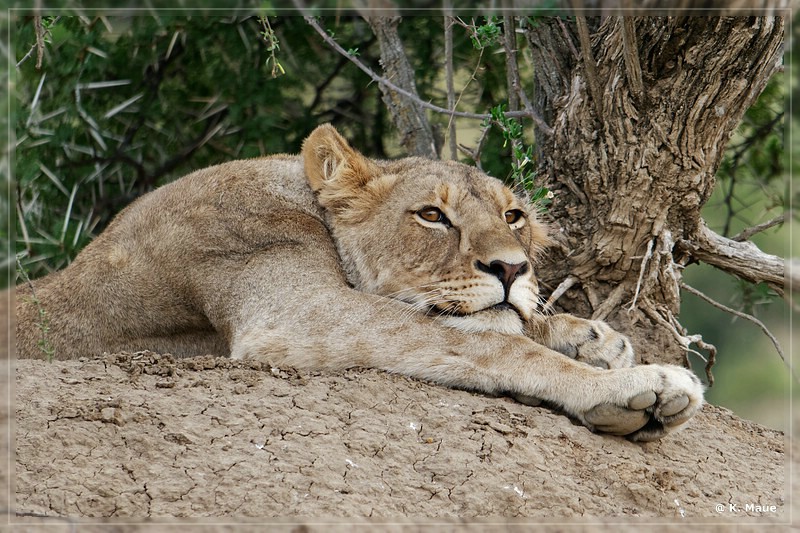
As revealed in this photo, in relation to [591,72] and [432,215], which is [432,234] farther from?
[591,72]

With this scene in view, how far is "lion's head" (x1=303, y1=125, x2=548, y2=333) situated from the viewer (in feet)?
15.4

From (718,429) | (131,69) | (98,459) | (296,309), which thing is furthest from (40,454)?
(131,69)

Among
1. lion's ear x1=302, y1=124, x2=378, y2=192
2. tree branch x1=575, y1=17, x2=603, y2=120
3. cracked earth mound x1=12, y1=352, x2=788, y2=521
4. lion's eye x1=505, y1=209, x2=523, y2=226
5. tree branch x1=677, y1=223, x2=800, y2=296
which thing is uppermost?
tree branch x1=575, y1=17, x2=603, y2=120

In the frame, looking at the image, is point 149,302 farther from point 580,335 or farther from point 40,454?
point 580,335

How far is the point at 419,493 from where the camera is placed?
3701 millimetres

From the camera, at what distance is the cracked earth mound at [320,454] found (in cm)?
356

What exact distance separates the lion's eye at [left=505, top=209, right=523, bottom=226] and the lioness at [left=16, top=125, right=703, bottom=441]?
1 cm

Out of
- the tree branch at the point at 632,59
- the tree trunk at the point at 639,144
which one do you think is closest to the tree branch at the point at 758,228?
the tree trunk at the point at 639,144

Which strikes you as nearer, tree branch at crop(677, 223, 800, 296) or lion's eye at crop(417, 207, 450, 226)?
lion's eye at crop(417, 207, 450, 226)

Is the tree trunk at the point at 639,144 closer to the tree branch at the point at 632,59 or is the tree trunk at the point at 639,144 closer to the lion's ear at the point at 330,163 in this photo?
the tree branch at the point at 632,59

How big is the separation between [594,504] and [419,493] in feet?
2.36

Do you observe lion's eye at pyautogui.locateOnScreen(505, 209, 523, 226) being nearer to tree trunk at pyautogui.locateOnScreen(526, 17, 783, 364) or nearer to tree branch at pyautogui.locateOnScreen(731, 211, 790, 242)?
tree trunk at pyautogui.locateOnScreen(526, 17, 783, 364)

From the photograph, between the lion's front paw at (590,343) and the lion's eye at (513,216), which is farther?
the lion's eye at (513,216)

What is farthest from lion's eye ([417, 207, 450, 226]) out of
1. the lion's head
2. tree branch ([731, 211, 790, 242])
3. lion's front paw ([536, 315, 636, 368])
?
tree branch ([731, 211, 790, 242])
